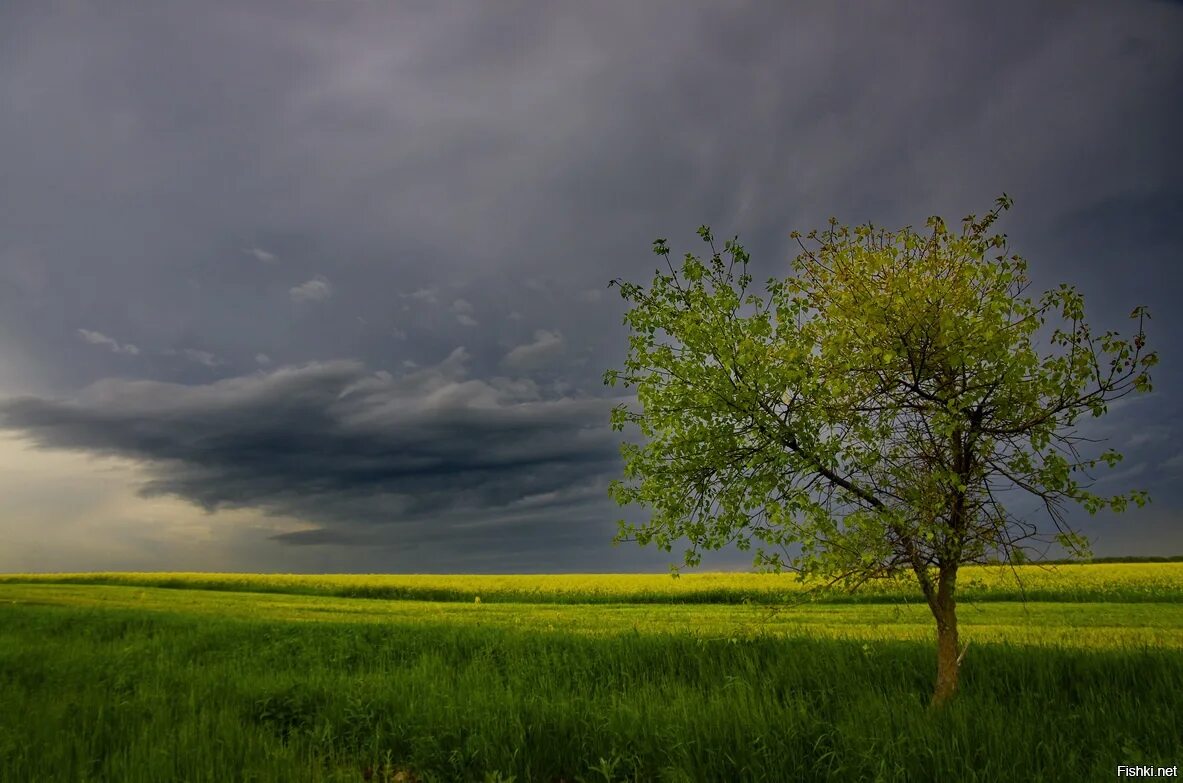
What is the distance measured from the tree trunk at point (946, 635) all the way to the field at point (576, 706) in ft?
Result: 1.38

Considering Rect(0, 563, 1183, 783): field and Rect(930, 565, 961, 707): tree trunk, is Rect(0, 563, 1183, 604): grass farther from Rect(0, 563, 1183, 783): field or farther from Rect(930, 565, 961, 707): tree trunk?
Rect(930, 565, 961, 707): tree trunk

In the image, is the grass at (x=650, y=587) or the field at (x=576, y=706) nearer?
the field at (x=576, y=706)

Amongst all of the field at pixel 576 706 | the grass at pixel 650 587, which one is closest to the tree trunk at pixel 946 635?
the field at pixel 576 706

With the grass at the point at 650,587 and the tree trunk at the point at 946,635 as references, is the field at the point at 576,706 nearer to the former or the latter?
the tree trunk at the point at 946,635

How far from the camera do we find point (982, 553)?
10273 mm

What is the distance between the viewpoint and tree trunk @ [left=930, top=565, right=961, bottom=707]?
34.5 ft

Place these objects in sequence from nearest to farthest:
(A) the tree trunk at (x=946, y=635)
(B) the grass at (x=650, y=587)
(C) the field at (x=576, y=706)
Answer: (C) the field at (x=576, y=706), (A) the tree trunk at (x=946, y=635), (B) the grass at (x=650, y=587)

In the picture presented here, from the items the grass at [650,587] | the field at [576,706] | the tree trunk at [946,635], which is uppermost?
the tree trunk at [946,635]

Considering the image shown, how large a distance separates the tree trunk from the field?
421 millimetres

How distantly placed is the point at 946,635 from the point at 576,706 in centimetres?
571

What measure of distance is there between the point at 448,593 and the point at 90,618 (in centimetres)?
2642

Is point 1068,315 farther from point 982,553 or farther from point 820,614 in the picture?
Answer: point 820,614

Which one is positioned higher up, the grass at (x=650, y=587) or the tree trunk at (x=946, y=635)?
the tree trunk at (x=946, y=635)

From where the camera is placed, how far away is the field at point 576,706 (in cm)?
808
